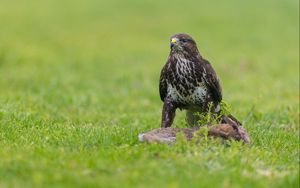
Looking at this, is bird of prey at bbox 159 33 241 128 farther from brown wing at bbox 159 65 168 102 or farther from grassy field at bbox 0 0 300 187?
grassy field at bbox 0 0 300 187

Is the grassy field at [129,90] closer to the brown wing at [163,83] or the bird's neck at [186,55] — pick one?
the brown wing at [163,83]

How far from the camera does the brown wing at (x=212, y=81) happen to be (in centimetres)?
952

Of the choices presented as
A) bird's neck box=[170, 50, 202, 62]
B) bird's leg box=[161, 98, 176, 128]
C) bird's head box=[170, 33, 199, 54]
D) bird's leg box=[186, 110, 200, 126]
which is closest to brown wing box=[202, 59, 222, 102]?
bird's neck box=[170, 50, 202, 62]

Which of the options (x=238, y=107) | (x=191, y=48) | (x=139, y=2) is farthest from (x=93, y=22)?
(x=191, y=48)

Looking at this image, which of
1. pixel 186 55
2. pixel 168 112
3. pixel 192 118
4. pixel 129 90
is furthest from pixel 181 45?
pixel 129 90

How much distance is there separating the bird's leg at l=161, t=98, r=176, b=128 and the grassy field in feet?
1.54

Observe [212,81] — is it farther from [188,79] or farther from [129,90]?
[129,90]

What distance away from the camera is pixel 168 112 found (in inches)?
391

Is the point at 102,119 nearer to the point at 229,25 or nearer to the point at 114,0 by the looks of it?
the point at 229,25

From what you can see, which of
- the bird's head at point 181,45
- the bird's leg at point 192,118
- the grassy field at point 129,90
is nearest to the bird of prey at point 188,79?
the bird's head at point 181,45

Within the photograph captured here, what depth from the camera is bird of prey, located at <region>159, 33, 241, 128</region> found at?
→ 9398 mm

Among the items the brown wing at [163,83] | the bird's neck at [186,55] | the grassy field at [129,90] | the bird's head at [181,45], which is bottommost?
the grassy field at [129,90]

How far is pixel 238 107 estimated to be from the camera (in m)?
15.4

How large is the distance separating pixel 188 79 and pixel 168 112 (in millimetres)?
766
